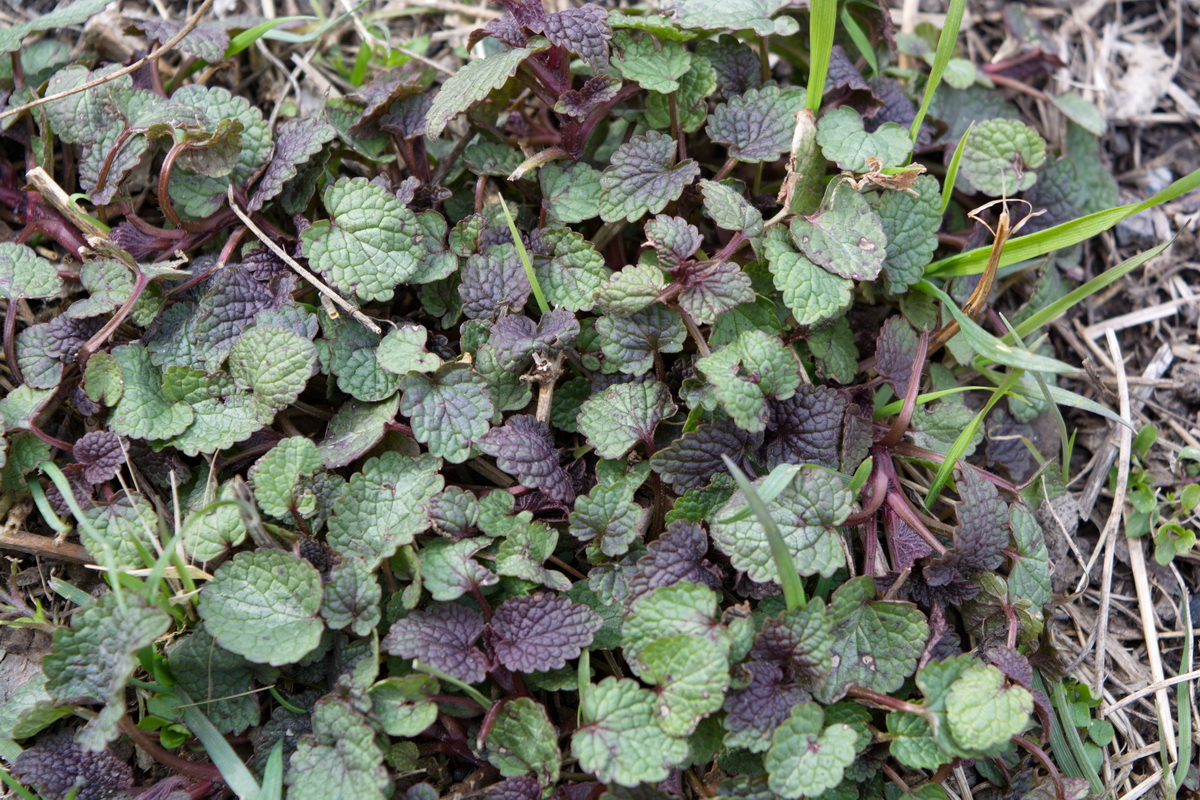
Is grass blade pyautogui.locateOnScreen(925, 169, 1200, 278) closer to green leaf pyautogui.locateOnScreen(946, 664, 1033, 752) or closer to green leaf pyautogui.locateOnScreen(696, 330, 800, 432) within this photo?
green leaf pyautogui.locateOnScreen(696, 330, 800, 432)

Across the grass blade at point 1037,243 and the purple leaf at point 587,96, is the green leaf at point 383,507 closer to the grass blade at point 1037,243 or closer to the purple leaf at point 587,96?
the purple leaf at point 587,96

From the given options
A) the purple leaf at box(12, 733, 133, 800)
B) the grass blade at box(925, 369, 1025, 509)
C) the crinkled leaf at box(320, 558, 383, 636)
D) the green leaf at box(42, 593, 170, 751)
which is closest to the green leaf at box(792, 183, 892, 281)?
the grass blade at box(925, 369, 1025, 509)

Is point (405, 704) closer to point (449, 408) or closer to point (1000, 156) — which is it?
point (449, 408)

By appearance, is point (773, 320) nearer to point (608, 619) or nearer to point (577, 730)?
point (608, 619)

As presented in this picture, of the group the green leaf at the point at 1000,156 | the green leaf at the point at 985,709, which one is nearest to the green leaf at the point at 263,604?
the green leaf at the point at 985,709

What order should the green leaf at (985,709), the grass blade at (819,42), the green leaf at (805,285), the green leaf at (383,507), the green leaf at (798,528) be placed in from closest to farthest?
the green leaf at (985,709) < the green leaf at (798,528) < the green leaf at (383,507) < the green leaf at (805,285) < the grass blade at (819,42)

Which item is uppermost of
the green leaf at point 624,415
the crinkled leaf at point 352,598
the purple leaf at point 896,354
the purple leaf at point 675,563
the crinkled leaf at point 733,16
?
the crinkled leaf at point 733,16

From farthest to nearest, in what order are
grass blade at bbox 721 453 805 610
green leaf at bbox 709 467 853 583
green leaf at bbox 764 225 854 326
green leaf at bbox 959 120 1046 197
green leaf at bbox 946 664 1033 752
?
green leaf at bbox 959 120 1046 197
green leaf at bbox 764 225 854 326
green leaf at bbox 709 467 853 583
green leaf at bbox 946 664 1033 752
grass blade at bbox 721 453 805 610

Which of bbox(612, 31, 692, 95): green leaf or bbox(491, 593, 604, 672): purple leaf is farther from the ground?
bbox(612, 31, 692, 95): green leaf
